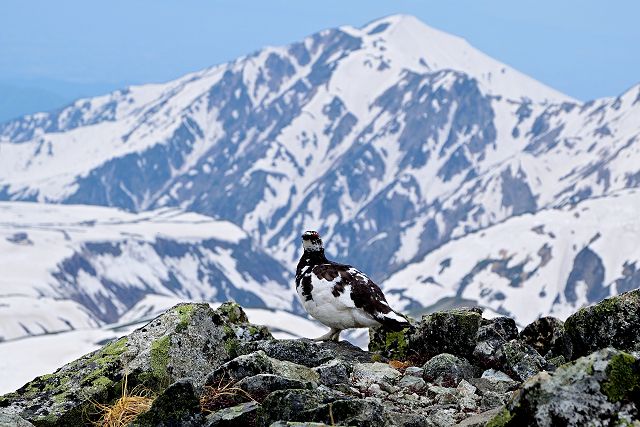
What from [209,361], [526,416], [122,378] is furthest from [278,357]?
[526,416]

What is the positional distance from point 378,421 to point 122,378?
571 centimetres

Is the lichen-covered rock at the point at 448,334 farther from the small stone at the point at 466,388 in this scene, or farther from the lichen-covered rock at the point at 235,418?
the lichen-covered rock at the point at 235,418

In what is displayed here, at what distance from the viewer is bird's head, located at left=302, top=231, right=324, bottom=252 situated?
23.5 metres

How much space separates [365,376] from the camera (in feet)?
61.5

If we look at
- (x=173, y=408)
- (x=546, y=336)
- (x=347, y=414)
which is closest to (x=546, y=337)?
(x=546, y=336)

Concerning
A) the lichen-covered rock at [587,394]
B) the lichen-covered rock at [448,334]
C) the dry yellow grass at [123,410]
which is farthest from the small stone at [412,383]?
the lichen-covered rock at [587,394]

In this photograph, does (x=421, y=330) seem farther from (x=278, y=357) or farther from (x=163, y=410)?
(x=163, y=410)

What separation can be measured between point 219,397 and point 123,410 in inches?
63.7

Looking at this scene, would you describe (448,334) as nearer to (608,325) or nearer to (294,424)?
(608,325)

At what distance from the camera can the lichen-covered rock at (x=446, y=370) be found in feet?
61.4

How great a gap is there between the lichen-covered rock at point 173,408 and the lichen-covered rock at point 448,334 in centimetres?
735

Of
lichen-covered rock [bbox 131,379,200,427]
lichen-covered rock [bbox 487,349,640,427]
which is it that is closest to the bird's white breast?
lichen-covered rock [bbox 131,379,200,427]

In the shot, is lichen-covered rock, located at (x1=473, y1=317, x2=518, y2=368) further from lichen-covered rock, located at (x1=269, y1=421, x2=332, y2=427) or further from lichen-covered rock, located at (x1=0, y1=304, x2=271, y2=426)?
lichen-covered rock, located at (x1=269, y1=421, x2=332, y2=427)

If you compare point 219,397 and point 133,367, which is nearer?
point 219,397
